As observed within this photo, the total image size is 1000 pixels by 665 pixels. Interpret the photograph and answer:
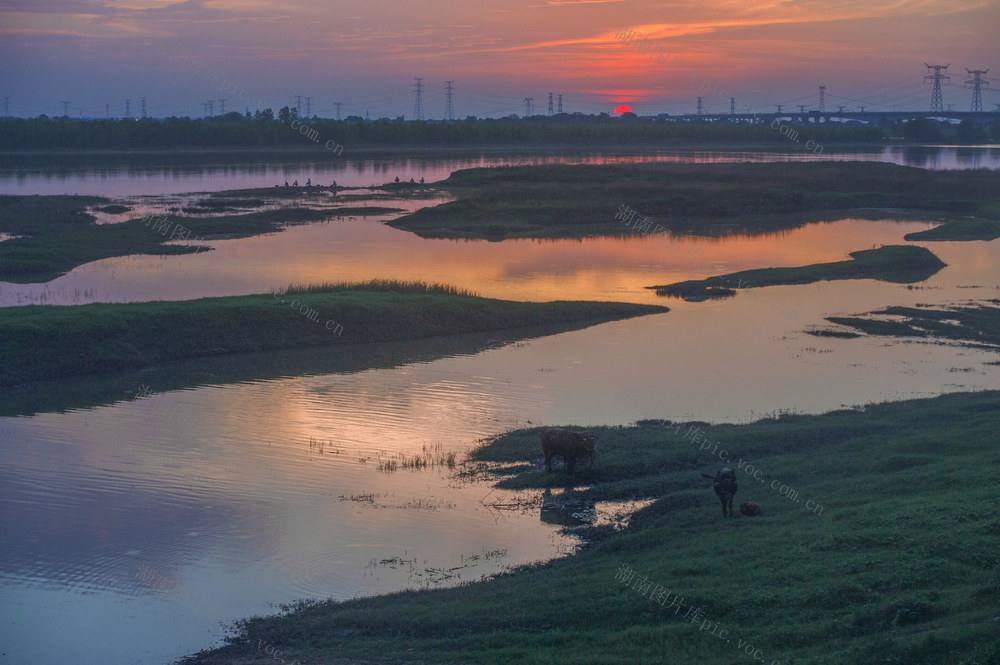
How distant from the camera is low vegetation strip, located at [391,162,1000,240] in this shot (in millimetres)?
61812

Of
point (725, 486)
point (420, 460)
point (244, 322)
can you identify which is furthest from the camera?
point (244, 322)

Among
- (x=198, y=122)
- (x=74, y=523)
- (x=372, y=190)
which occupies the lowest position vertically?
(x=74, y=523)

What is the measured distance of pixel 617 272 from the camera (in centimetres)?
4522

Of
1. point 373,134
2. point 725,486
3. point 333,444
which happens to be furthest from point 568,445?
point 373,134

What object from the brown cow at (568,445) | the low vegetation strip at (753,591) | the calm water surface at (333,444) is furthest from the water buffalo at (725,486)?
the brown cow at (568,445)

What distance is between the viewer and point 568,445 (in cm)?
1784

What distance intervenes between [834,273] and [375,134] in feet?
355

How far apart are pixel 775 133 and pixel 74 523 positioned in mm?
163889

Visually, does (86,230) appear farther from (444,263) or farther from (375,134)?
(375,134)

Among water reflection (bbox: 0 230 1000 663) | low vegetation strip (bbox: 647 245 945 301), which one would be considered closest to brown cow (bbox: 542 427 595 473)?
water reflection (bbox: 0 230 1000 663)

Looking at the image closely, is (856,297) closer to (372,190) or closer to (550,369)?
(550,369)

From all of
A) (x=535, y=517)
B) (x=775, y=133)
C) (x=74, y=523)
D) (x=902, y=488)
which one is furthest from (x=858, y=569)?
(x=775, y=133)

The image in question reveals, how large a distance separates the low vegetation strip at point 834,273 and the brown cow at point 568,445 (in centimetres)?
2138

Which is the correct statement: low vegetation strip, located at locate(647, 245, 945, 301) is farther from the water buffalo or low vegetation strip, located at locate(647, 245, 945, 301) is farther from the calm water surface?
the water buffalo
